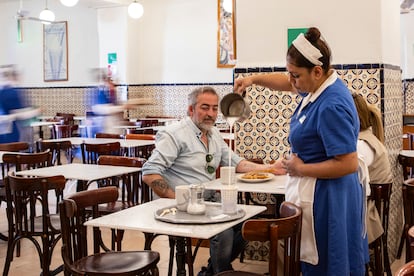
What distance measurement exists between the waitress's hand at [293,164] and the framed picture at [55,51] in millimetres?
12415

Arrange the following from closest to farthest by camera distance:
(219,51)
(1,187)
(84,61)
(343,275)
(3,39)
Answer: (343,275), (1,187), (219,51), (84,61), (3,39)

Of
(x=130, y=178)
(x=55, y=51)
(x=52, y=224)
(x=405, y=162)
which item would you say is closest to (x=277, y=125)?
(x=405, y=162)

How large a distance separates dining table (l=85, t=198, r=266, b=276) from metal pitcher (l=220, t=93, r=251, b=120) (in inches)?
26.5

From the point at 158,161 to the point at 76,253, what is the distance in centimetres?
85

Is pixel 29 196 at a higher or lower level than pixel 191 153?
lower

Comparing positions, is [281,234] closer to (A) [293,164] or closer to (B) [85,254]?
(A) [293,164]

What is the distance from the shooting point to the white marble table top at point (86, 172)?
457 centimetres

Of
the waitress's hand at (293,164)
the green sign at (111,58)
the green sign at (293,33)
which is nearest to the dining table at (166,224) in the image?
the waitress's hand at (293,164)

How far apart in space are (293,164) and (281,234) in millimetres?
483

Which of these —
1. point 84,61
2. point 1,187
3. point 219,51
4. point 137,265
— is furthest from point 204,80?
point 137,265

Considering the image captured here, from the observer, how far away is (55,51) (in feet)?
48.1

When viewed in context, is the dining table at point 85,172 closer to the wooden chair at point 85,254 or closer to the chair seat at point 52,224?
the chair seat at point 52,224

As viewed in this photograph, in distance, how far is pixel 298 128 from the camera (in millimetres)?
2797

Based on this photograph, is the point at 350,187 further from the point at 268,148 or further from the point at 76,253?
the point at 268,148
